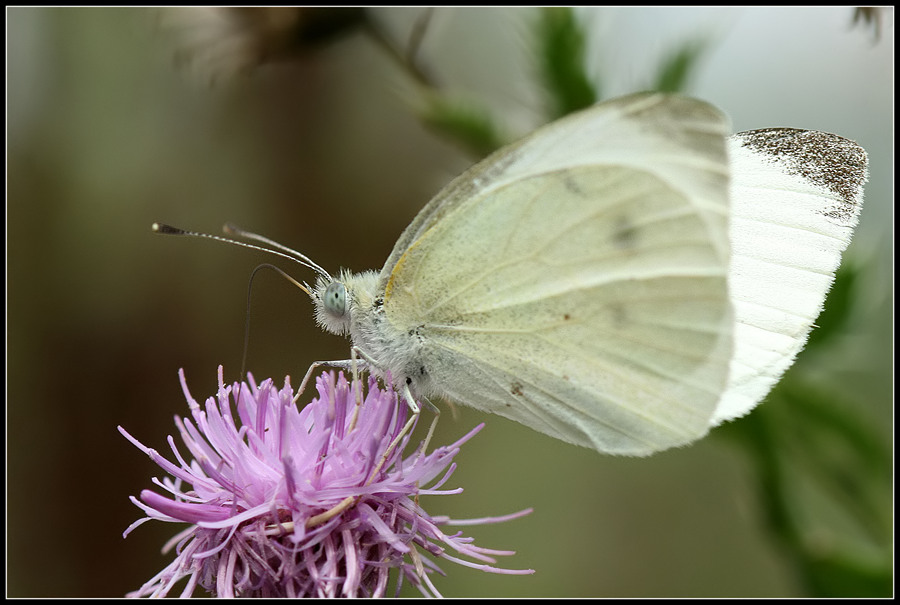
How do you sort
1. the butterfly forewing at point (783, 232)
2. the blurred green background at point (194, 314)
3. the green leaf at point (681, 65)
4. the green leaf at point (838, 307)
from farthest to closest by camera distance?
1. the blurred green background at point (194, 314)
2. the green leaf at point (681, 65)
3. the green leaf at point (838, 307)
4. the butterfly forewing at point (783, 232)

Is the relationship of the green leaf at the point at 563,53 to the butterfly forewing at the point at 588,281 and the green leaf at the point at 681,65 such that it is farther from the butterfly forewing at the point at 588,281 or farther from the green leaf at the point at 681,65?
the butterfly forewing at the point at 588,281

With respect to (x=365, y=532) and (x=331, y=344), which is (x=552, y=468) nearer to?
(x=331, y=344)

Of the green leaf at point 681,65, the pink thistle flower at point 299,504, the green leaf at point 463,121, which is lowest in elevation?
the pink thistle flower at point 299,504

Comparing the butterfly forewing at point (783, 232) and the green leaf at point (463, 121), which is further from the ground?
the green leaf at point (463, 121)

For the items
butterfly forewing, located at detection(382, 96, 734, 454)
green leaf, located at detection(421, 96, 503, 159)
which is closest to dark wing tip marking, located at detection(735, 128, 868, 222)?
butterfly forewing, located at detection(382, 96, 734, 454)

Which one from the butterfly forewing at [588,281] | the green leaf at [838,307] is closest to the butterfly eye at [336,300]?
the butterfly forewing at [588,281]

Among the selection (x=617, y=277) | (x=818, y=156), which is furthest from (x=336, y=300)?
(x=818, y=156)

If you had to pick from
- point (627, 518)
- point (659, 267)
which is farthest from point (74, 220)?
point (659, 267)
